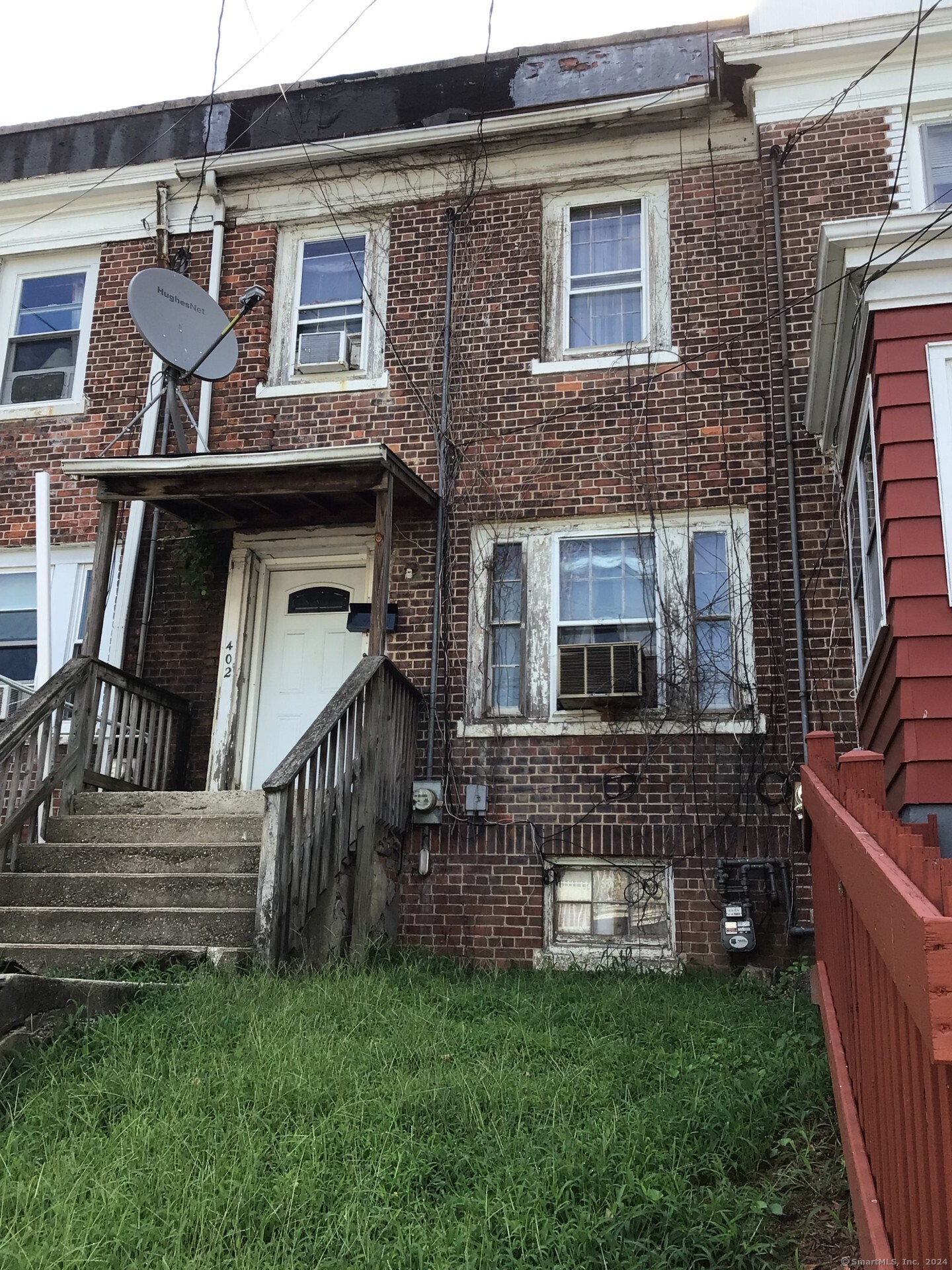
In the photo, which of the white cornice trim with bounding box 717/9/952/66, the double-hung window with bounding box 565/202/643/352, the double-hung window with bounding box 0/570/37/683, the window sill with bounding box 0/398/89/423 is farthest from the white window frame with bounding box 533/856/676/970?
the white cornice trim with bounding box 717/9/952/66

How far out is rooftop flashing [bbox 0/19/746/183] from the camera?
31.9ft

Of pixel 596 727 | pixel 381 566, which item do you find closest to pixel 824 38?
pixel 381 566

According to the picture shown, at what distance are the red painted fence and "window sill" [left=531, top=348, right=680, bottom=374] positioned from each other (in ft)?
17.8

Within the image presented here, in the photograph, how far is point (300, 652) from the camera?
9547mm

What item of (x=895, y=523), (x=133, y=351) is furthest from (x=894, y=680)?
(x=133, y=351)

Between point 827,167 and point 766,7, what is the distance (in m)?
1.73

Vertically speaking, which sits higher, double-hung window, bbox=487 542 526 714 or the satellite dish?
the satellite dish

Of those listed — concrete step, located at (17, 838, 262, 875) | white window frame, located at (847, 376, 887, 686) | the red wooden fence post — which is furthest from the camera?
concrete step, located at (17, 838, 262, 875)

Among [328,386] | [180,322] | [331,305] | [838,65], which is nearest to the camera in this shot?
[838,65]

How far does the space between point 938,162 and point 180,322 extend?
606 cm

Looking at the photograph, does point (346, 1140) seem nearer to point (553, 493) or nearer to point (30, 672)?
point (553, 493)

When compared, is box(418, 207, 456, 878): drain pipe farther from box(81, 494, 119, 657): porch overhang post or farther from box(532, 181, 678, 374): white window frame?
box(81, 494, 119, 657): porch overhang post

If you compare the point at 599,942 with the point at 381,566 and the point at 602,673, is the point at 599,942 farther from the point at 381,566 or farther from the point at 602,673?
the point at 381,566

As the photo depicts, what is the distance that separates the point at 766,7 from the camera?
31.3ft
